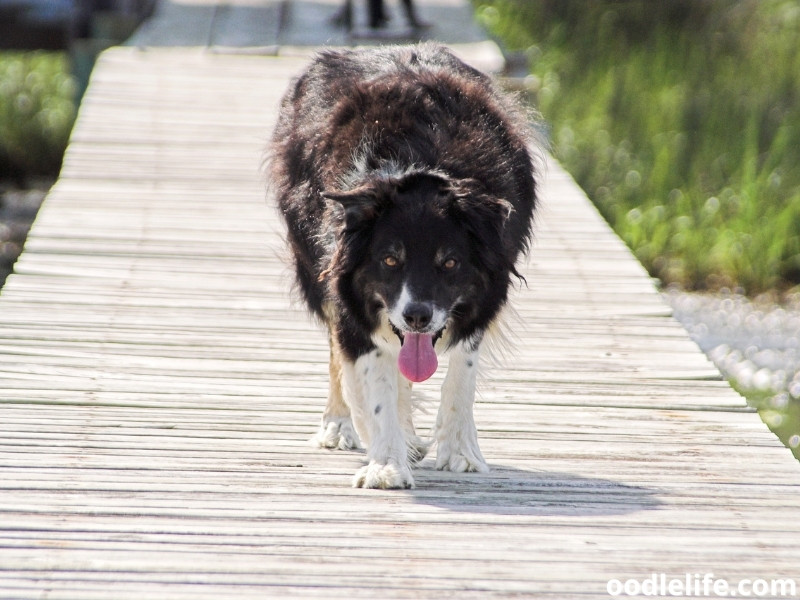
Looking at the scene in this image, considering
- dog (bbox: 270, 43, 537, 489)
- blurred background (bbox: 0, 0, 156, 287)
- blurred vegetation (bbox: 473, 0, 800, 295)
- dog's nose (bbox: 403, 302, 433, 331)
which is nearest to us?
dog's nose (bbox: 403, 302, 433, 331)

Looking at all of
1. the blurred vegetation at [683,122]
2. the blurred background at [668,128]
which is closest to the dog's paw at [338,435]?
the blurred background at [668,128]

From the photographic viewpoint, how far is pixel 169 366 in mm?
5051

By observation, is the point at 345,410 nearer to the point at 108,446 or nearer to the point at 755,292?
the point at 108,446

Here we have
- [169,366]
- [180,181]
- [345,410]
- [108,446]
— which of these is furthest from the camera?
[180,181]

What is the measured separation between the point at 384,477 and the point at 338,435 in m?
0.51

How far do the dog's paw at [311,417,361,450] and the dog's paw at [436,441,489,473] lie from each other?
0.40m

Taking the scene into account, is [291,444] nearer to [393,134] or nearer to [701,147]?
[393,134]

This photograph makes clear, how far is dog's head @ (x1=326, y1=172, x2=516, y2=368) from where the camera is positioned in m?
3.75

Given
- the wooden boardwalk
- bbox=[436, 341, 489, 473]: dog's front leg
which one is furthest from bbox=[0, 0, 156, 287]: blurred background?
bbox=[436, 341, 489, 473]: dog's front leg

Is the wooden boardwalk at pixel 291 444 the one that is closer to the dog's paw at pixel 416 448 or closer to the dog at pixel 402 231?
the dog's paw at pixel 416 448

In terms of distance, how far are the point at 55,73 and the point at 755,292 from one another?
26.4 ft

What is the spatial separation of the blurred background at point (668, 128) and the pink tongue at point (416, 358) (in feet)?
11.5

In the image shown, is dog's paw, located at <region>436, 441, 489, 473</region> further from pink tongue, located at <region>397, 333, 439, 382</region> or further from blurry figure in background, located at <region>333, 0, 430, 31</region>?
blurry figure in background, located at <region>333, 0, 430, 31</region>

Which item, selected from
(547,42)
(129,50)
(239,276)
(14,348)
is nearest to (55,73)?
(129,50)
